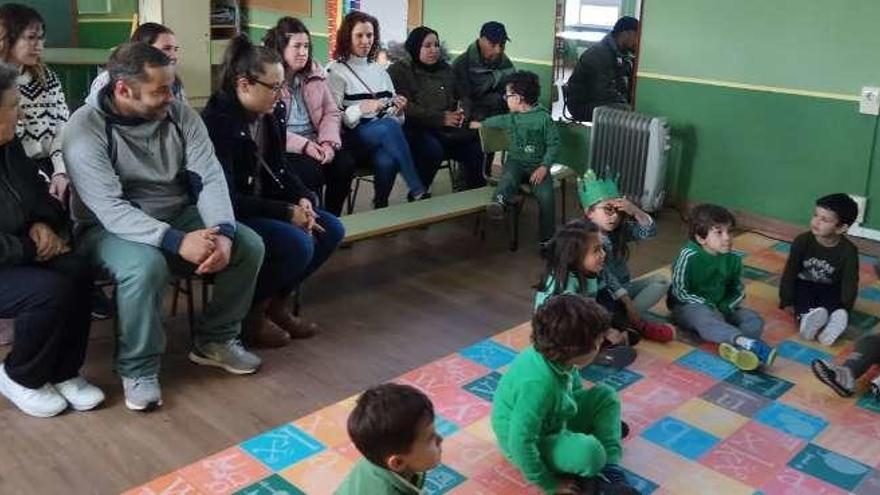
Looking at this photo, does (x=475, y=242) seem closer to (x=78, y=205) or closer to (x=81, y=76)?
(x=78, y=205)

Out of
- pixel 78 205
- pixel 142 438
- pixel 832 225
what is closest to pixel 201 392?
pixel 142 438

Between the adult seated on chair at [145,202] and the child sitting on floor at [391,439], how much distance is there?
1203 millimetres

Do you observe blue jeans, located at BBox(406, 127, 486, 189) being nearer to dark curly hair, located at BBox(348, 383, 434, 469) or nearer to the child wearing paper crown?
the child wearing paper crown

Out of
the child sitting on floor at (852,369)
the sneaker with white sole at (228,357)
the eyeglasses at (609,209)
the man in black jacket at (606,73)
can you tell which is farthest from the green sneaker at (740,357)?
the man in black jacket at (606,73)

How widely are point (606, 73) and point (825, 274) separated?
2269mm

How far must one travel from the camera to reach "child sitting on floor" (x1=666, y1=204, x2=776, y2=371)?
3.10 metres

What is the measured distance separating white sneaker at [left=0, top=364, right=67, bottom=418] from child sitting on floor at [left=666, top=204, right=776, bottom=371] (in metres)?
2.18

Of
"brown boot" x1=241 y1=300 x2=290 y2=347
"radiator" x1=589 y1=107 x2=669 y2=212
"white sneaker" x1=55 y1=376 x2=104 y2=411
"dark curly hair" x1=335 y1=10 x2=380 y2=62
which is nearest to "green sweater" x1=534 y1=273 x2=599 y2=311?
"brown boot" x1=241 y1=300 x2=290 y2=347

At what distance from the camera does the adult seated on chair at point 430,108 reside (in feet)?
15.1

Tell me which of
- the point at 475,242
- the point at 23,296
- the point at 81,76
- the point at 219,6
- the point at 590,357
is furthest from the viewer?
the point at 219,6

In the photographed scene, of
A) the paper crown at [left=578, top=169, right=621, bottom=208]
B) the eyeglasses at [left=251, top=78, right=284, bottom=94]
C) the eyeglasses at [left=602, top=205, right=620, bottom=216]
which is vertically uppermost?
the eyeglasses at [left=251, top=78, right=284, bottom=94]

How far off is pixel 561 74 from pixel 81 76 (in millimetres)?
3887

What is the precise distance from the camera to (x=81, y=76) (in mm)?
Answer: 6773

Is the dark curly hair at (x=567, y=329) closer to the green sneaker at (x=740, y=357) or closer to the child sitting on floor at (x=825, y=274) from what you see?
the green sneaker at (x=740, y=357)
